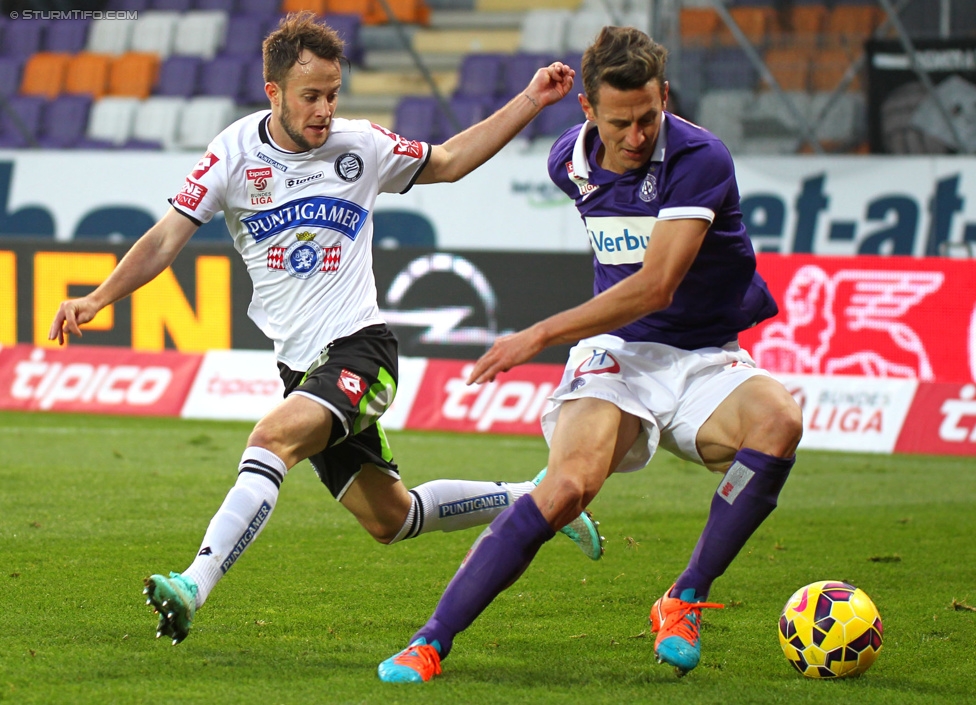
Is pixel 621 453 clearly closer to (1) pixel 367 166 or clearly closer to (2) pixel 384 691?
(2) pixel 384 691

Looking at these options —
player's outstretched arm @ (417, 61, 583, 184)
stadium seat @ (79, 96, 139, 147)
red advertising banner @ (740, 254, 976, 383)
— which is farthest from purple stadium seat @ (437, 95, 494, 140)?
player's outstretched arm @ (417, 61, 583, 184)

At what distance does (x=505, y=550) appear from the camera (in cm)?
414

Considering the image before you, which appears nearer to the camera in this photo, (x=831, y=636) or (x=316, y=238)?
(x=831, y=636)

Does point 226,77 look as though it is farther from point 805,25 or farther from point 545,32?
point 805,25

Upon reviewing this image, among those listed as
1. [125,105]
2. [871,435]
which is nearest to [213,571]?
[871,435]

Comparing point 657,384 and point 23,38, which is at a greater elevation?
point 657,384

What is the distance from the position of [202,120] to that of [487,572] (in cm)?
1490

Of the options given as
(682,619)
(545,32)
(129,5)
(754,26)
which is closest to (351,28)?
(545,32)

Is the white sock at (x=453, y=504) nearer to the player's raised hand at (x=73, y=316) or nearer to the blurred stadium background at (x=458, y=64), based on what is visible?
the player's raised hand at (x=73, y=316)

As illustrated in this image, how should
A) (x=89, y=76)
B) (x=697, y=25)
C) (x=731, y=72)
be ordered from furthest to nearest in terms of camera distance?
(x=89, y=76), (x=697, y=25), (x=731, y=72)

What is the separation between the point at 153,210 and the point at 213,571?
39.0 feet

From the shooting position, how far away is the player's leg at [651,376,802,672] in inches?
173

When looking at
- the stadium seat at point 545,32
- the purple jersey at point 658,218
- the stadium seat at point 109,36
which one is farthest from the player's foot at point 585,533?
the stadium seat at point 109,36
